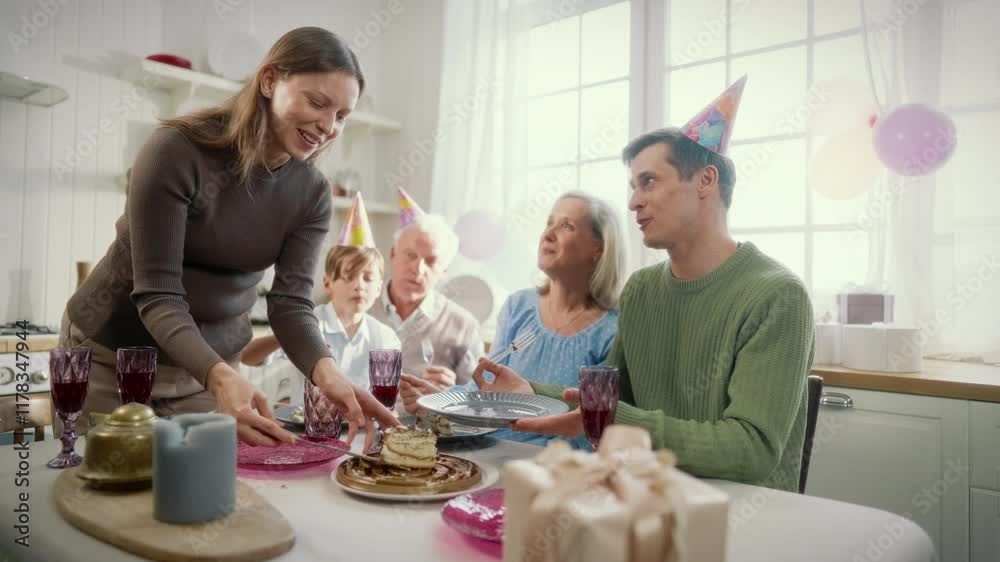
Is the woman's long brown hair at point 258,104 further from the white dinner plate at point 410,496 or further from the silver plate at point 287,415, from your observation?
the white dinner plate at point 410,496

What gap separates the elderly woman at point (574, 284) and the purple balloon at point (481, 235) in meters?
1.41

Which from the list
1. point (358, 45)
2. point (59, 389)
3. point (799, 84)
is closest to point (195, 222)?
point (59, 389)

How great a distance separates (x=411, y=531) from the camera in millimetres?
834

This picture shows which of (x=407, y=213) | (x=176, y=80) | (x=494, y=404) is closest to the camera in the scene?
(x=494, y=404)

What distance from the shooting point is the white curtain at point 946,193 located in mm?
2305

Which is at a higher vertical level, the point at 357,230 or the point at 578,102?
the point at 578,102

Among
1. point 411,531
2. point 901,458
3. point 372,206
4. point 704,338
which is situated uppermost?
point 372,206

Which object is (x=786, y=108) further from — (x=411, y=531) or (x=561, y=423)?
(x=411, y=531)

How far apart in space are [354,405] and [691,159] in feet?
2.89

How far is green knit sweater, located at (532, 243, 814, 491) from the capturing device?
1.12 metres

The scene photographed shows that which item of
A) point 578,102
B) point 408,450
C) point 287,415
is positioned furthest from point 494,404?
Result: point 578,102

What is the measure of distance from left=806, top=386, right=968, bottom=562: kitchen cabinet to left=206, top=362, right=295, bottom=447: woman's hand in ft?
5.77

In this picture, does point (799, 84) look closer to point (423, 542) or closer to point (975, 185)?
point (975, 185)

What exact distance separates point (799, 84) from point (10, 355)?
3225 millimetres
